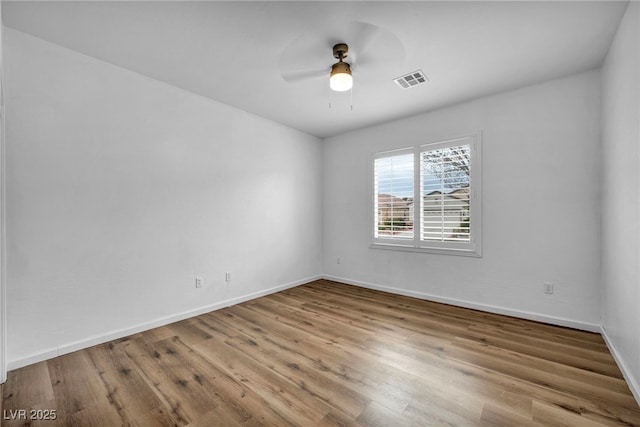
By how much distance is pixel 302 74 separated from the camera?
9.01 feet

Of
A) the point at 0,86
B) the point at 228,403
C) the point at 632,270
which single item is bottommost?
the point at 228,403

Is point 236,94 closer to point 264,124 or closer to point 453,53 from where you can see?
point 264,124

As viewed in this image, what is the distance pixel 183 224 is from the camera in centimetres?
309

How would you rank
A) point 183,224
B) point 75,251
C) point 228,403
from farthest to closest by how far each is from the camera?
point 183,224, point 75,251, point 228,403

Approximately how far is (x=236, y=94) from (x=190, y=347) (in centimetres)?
272

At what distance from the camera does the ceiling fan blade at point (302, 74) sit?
8.83 feet

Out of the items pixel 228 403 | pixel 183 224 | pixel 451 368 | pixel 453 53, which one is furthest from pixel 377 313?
pixel 453 53

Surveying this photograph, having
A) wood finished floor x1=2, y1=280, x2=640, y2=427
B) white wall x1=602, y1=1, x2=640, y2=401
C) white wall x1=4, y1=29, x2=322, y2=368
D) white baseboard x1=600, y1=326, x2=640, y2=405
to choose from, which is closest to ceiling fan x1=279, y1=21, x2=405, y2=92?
white wall x1=4, y1=29, x2=322, y2=368

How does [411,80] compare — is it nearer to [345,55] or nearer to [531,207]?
[345,55]

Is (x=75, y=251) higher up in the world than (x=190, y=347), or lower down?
higher up

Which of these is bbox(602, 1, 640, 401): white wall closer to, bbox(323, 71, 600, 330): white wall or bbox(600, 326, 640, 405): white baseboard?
bbox(600, 326, 640, 405): white baseboard

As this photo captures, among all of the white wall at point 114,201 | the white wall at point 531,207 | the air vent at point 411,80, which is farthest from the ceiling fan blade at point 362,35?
the white wall at point 114,201

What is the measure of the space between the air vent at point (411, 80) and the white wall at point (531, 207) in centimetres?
89

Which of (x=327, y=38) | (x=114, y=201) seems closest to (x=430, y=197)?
(x=327, y=38)
